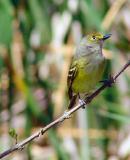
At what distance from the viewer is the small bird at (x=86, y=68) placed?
10.7ft

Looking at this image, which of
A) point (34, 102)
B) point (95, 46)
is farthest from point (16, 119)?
point (95, 46)

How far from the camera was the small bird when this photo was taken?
10.7 feet

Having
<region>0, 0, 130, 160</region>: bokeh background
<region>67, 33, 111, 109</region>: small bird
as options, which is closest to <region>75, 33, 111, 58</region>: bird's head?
<region>67, 33, 111, 109</region>: small bird

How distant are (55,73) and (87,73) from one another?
1757 mm

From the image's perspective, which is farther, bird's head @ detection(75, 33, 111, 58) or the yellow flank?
bird's head @ detection(75, 33, 111, 58)

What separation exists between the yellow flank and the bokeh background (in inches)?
40.0

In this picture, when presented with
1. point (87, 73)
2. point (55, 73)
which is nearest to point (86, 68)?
point (87, 73)

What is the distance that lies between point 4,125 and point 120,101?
0.85 m

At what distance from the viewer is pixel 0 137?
4.91 metres

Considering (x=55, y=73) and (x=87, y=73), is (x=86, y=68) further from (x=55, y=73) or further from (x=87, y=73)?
(x=55, y=73)

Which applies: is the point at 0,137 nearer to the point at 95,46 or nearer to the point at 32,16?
the point at 32,16

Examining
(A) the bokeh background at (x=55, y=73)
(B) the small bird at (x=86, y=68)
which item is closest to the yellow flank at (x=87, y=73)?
(B) the small bird at (x=86, y=68)

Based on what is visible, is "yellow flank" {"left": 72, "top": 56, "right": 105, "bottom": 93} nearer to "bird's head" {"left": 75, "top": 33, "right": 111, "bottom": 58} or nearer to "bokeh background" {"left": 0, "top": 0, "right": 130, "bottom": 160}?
"bird's head" {"left": 75, "top": 33, "right": 111, "bottom": 58}

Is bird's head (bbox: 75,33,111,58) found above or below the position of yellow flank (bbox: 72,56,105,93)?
above
